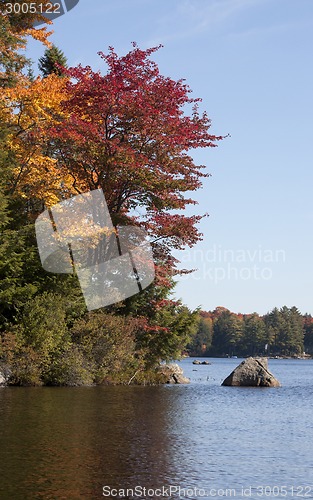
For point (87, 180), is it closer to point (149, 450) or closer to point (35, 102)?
point (35, 102)

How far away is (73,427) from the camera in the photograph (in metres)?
16.6

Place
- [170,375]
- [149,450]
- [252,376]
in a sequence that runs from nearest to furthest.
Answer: [149,450], [252,376], [170,375]

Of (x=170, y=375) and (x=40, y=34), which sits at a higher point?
(x=40, y=34)

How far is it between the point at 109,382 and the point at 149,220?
8.44 metres

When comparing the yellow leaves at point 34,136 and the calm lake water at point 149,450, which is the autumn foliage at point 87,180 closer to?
the yellow leaves at point 34,136

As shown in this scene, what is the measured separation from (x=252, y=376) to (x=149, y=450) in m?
26.5

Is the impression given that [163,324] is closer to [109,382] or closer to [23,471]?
[109,382]

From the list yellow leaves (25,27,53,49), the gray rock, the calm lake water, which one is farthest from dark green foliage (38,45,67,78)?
the calm lake water

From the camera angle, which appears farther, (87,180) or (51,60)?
(51,60)

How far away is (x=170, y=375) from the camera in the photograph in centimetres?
4288

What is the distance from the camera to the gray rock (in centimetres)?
4100

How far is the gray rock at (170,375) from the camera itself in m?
41.0

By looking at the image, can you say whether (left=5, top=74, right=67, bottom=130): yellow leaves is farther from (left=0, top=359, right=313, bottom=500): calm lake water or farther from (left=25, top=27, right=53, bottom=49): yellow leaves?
(left=0, top=359, right=313, bottom=500): calm lake water

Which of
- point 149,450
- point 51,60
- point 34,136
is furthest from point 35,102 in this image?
point 149,450
